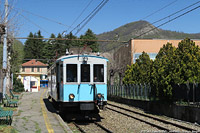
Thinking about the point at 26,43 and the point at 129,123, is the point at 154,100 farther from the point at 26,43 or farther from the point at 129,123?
the point at 26,43

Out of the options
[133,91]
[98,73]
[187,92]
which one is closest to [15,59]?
[133,91]

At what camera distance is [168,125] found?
43.2ft

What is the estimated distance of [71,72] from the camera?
44.2 ft

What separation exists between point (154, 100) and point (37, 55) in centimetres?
8458

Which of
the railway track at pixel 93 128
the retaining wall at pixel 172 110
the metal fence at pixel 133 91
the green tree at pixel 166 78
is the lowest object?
the railway track at pixel 93 128

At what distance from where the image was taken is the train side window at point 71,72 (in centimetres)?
1339

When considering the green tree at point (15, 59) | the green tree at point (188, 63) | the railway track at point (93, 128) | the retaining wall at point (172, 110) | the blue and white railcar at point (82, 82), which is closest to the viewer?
the railway track at point (93, 128)

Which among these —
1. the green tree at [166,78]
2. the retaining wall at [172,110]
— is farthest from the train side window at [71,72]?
the green tree at [166,78]

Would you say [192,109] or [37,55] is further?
[37,55]

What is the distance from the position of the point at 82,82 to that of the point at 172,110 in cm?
587

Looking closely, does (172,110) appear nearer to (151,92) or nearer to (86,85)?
(151,92)

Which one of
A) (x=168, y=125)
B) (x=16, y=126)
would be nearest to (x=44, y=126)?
(x=16, y=126)

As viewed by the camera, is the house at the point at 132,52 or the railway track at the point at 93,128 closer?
the railway track at the point at 93,128

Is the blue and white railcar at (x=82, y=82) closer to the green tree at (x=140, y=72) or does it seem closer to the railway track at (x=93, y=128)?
the railway track at (x=93, y=128)
